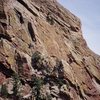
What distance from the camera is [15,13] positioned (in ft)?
358

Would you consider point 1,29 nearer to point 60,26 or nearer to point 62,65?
point 62,65

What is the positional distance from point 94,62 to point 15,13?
33.0 m

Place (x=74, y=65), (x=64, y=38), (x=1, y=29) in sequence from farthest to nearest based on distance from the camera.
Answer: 1. (x=64, y=38)
2. (x=74, y=65)
3. (x=1, y=29)

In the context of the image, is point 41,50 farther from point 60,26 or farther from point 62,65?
point 60,26

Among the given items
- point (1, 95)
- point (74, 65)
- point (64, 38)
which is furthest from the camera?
point (64, 38)

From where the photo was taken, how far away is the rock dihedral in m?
98.4

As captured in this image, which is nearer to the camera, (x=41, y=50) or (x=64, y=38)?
(x=41, y=50)

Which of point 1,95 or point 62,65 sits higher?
point 62,65

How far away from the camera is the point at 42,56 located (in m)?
107

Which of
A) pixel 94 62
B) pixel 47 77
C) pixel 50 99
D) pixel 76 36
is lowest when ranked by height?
pixel 50 99

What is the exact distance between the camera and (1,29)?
10312 centimetres

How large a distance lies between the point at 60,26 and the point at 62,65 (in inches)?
920

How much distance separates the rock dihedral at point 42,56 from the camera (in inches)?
3875

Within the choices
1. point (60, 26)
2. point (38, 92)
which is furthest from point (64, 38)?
point (38, 92)
